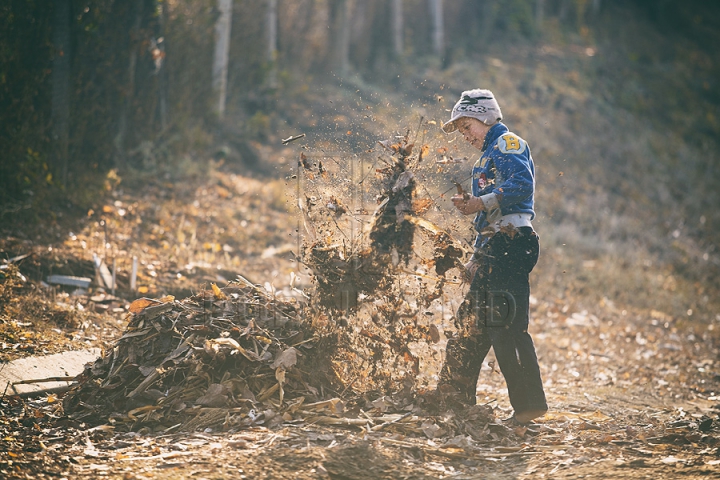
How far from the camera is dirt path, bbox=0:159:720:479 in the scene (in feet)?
11.9

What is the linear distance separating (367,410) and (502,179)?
1766mm

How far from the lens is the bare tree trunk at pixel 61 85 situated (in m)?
8.30

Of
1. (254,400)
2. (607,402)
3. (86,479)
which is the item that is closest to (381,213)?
(254,400)

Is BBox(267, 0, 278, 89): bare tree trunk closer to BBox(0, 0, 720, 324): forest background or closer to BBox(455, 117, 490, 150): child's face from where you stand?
BBox(0, 0, 720, 324): forest background

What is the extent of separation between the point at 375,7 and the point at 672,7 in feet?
48.0

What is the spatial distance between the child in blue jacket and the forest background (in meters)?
0.45

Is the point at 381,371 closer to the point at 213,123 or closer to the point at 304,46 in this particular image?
the point at 213,123

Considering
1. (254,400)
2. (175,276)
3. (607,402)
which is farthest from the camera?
(175,276)

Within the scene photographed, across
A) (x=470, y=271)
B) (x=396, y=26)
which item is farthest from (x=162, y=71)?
(x=396, y=26)

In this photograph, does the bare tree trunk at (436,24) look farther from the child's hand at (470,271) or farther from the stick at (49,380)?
the stick at (49,380)

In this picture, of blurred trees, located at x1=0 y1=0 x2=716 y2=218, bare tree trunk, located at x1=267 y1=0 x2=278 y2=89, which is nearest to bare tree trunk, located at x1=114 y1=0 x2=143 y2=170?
blurred trees, located at x1=0 y1=0 x2=716 y2=218

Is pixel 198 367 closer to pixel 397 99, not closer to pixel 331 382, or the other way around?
pixel 331 382

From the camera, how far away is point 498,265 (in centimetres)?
438

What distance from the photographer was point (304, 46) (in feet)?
60.1
